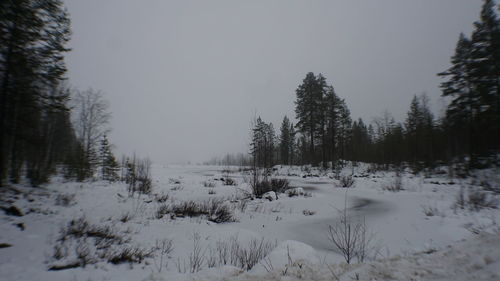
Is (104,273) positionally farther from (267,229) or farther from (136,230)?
(267,229)

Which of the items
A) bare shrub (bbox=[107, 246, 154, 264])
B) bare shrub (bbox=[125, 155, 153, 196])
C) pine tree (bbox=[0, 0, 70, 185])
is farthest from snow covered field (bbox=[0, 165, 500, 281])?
pine tree (bbox=[0, 0, 70, 185])

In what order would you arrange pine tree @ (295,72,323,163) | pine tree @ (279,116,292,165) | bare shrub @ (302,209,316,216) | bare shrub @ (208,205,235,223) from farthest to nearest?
pine tree @ (279,116,292,165), pine tree @ (295,72,323,163), bare shrub @ (302,209,316,216), bare shrub @ (208,205,235,223)

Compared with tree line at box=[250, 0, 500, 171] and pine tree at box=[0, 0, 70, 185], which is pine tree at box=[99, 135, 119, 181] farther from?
Result: tree line at box=[250, 0, 500, 171]

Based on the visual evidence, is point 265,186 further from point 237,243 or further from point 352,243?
point 352,243

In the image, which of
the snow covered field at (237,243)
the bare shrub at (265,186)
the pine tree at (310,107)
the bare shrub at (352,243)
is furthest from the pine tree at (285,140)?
the bare shrub at (352,243)

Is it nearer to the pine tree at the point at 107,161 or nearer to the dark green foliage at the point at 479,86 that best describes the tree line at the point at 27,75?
the pine tree at the point at 107,161

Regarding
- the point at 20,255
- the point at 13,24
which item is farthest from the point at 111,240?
the point at 13,24

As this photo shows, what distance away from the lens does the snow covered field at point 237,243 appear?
1479 mm

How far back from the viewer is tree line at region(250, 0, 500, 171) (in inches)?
564

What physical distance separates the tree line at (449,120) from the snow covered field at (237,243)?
17.2 ft

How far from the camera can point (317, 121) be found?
28.9 meters

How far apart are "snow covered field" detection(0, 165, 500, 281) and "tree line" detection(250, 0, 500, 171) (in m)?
5.23

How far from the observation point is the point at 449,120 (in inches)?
704

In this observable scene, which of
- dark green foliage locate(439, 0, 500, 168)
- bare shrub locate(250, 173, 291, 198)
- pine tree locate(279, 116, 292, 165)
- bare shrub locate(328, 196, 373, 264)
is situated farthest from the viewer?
pine tree locate(279, 116, 292, 165)
